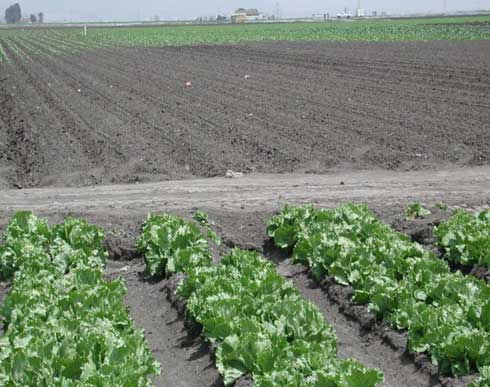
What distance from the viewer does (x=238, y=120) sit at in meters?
19.6

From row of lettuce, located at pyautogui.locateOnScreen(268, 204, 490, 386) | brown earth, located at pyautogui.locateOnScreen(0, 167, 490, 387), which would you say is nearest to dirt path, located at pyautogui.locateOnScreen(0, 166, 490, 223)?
brown earth, located at pyautogui.locateOnScreen(0, 167, 490, 387)

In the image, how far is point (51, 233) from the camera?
32.4 feet

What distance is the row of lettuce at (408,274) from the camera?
21.4 feet

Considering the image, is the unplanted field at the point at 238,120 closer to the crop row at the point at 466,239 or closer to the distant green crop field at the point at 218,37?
the crop row at the point at 466,239

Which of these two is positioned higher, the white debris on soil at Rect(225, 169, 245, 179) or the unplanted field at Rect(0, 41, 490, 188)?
the unplanted field at Rect(0, 41, 490, 188)

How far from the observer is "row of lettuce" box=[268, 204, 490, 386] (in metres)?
6.51

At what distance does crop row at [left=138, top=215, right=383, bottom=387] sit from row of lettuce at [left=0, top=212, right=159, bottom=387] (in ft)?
2.24

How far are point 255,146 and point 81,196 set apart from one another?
4.72 meters

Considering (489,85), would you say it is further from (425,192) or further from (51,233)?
(51,233)

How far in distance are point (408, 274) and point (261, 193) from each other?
5057 millimetres

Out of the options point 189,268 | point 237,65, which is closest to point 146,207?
point 189,268

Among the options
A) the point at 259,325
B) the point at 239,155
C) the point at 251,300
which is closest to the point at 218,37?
the point at 239,155

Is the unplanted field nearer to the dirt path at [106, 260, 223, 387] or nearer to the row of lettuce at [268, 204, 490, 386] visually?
the row of lettuce at [268, 204, 490, 386]

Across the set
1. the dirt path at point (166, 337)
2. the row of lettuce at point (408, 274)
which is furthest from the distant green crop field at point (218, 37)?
the row of lettuce at point (408, 274)
